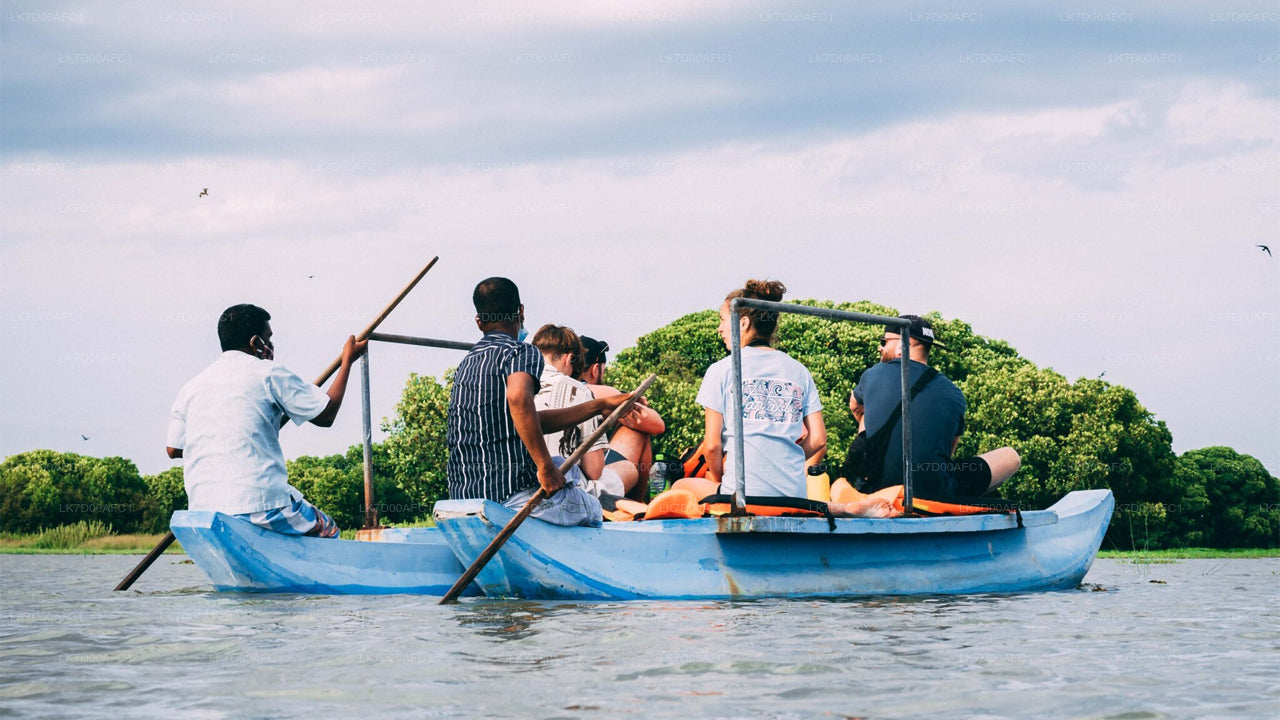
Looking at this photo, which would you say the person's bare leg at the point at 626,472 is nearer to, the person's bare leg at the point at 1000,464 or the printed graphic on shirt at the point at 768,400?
the printed graphic on shirt at the point at 768,400

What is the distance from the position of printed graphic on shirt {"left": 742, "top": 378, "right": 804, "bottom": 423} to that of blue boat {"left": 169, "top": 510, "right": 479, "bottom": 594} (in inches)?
91.2

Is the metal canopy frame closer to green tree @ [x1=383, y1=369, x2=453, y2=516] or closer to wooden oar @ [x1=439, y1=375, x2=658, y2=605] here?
wooden oar @ [x1=439, y1=375, x2=658, y2=605]

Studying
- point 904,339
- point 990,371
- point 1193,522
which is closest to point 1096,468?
point 990,371

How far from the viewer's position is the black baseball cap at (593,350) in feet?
32.8

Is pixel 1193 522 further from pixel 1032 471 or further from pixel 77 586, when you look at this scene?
pixel 77 586

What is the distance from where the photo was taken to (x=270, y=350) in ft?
29.7

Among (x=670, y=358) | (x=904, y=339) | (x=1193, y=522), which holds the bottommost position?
(x=1193, y=522)

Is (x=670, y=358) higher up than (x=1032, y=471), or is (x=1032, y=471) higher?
(x=670, y=358)

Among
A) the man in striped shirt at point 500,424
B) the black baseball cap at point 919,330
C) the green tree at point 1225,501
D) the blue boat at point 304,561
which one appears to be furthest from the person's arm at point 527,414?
the green tree at point 1225,501

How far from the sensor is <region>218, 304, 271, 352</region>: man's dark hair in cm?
890

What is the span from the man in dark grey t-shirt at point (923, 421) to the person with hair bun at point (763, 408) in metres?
0.76

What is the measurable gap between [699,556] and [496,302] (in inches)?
76.5

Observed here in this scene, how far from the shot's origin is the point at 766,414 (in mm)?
8414

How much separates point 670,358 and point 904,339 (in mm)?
32673
